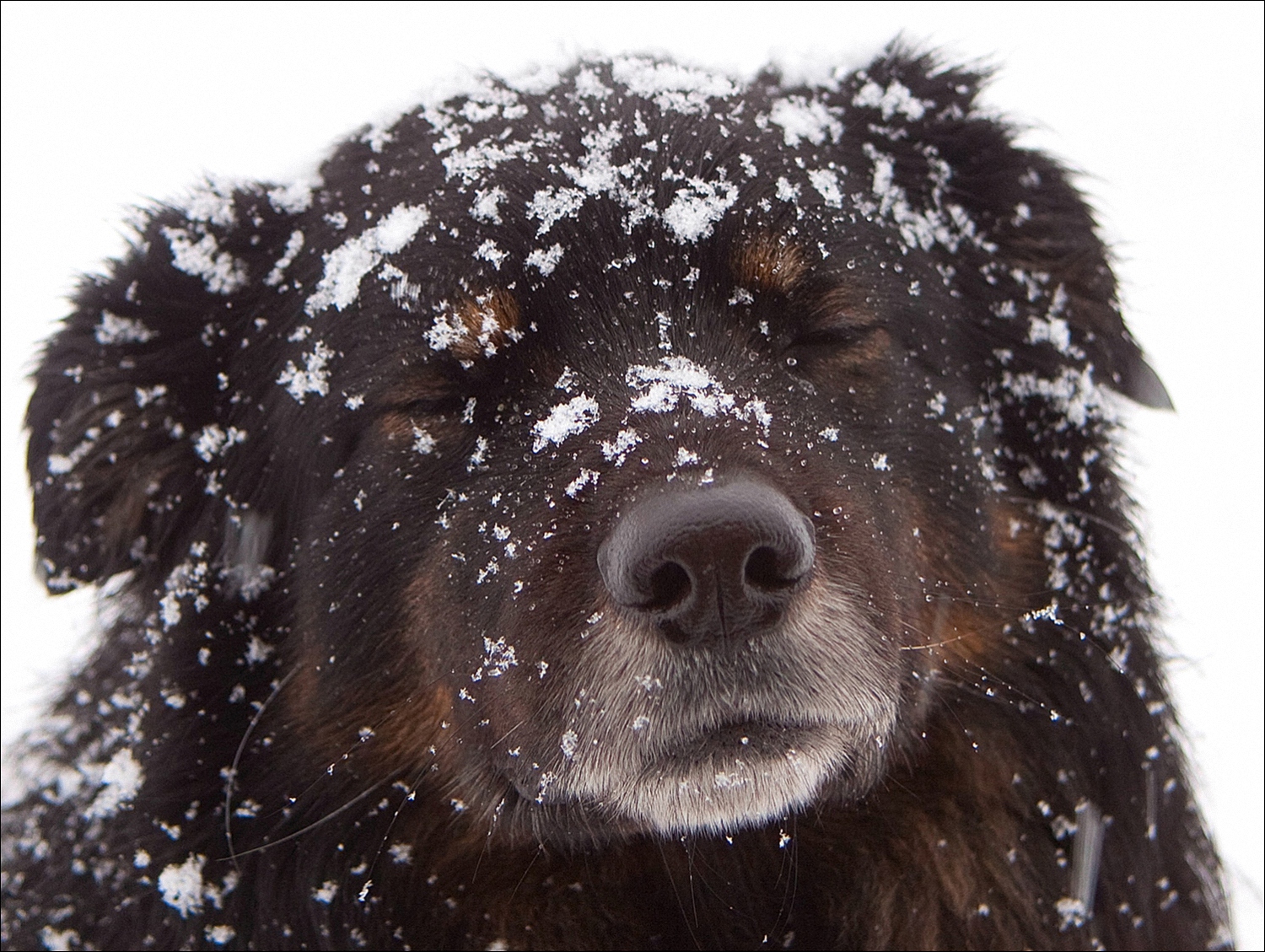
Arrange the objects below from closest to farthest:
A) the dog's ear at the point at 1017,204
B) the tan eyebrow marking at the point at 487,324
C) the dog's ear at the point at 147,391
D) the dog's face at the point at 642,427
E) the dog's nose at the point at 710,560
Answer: the dog's nose at the point at 710,560 → the dog's face at the point at 642,427 → the tan eyebrow marking at the point at 487,324 → the dog's ear at the point at 147,391 → the dog's ear at the point at 1017,204

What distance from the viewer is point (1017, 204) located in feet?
10.7

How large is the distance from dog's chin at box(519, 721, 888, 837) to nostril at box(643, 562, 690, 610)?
1.02 ft

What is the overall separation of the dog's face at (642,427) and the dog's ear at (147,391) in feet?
0.05

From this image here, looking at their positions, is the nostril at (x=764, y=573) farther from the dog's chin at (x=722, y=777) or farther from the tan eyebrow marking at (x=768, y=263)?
the tan eyebrow marking at (x=768, y=263)

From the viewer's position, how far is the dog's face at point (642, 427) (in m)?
2.31

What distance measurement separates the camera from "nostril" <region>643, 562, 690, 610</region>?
2.13 metres

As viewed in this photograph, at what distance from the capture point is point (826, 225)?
2.82m

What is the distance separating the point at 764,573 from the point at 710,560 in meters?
0.15

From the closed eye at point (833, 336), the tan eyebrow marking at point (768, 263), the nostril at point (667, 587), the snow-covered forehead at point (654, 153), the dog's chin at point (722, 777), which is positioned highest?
the snow-covered forehead at point (654, 153)

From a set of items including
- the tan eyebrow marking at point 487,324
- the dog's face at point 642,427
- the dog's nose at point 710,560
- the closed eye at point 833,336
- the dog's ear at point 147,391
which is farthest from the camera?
the dog's ear at point 147,391

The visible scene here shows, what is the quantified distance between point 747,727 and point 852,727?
255 mm

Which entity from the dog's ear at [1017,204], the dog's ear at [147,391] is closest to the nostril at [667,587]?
the dog's ear at [147,391]

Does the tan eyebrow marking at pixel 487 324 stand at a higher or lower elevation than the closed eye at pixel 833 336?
lower

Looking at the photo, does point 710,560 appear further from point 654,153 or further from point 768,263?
point 654,153
